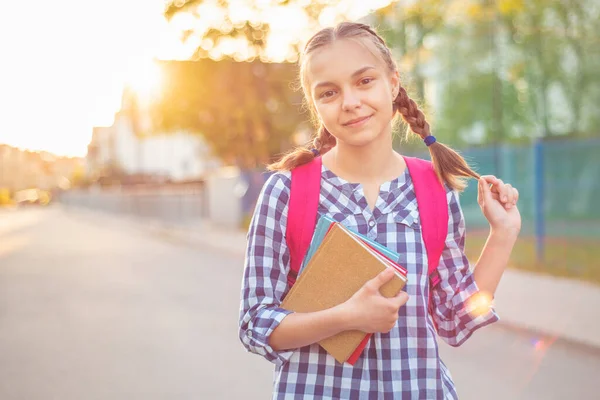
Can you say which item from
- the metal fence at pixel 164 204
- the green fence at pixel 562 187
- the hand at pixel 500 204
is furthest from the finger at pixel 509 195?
the metal fence at pixel 164 204

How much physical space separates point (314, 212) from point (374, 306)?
299mm

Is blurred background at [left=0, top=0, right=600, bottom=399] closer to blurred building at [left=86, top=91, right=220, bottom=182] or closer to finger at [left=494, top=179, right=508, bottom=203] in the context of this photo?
finger at [left=494, top=179, right=508, bottom=203]

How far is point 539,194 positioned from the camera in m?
11.7

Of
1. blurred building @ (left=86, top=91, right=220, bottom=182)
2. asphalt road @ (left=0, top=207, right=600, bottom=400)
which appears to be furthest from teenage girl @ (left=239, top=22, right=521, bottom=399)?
blurred building @ (left=86, top=91, right=220, bottom=182)

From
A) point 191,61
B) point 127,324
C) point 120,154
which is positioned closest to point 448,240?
point 127,324

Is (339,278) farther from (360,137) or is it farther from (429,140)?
(429,140)

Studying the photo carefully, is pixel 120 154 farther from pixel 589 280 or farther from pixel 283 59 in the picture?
pixel 589 280

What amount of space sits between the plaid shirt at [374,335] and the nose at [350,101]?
0.18m

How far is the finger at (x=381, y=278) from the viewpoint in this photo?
1.61 m

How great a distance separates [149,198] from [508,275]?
2630 cm

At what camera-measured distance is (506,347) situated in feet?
21.5

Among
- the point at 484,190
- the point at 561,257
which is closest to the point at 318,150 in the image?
the point at 484,190

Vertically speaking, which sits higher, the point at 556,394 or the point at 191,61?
the point at 191,61

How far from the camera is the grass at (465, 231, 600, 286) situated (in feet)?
34.4
